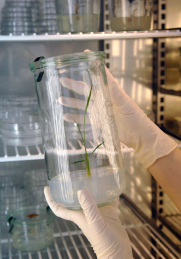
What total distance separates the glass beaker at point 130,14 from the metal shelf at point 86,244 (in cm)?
94

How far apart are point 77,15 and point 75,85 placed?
545 millimetres

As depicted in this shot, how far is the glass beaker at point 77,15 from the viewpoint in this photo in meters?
1.12

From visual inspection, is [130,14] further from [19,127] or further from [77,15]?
[19,127]

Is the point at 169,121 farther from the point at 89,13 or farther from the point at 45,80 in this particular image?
the point at 45,80

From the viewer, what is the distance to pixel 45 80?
74 centimetres

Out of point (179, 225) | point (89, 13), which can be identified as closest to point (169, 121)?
point (179, 225)

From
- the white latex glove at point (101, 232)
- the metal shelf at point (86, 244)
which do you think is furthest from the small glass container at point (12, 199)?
the white latex glove at point (101, 232)

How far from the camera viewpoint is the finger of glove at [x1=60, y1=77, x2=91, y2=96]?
0.69 meters

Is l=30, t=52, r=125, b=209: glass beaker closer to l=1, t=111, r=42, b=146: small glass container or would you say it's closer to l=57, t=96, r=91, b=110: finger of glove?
l=57, t=96, r=91, b=110: finger of glove

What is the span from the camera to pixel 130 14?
117 cm

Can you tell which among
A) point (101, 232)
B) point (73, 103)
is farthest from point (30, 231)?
point (73, 103)

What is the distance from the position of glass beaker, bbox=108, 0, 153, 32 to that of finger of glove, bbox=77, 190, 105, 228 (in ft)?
2.50

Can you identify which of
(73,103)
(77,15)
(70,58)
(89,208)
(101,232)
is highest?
(77,15)

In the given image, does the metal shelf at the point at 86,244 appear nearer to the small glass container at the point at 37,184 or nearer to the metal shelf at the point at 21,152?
the small glass container at the point at 37,184
